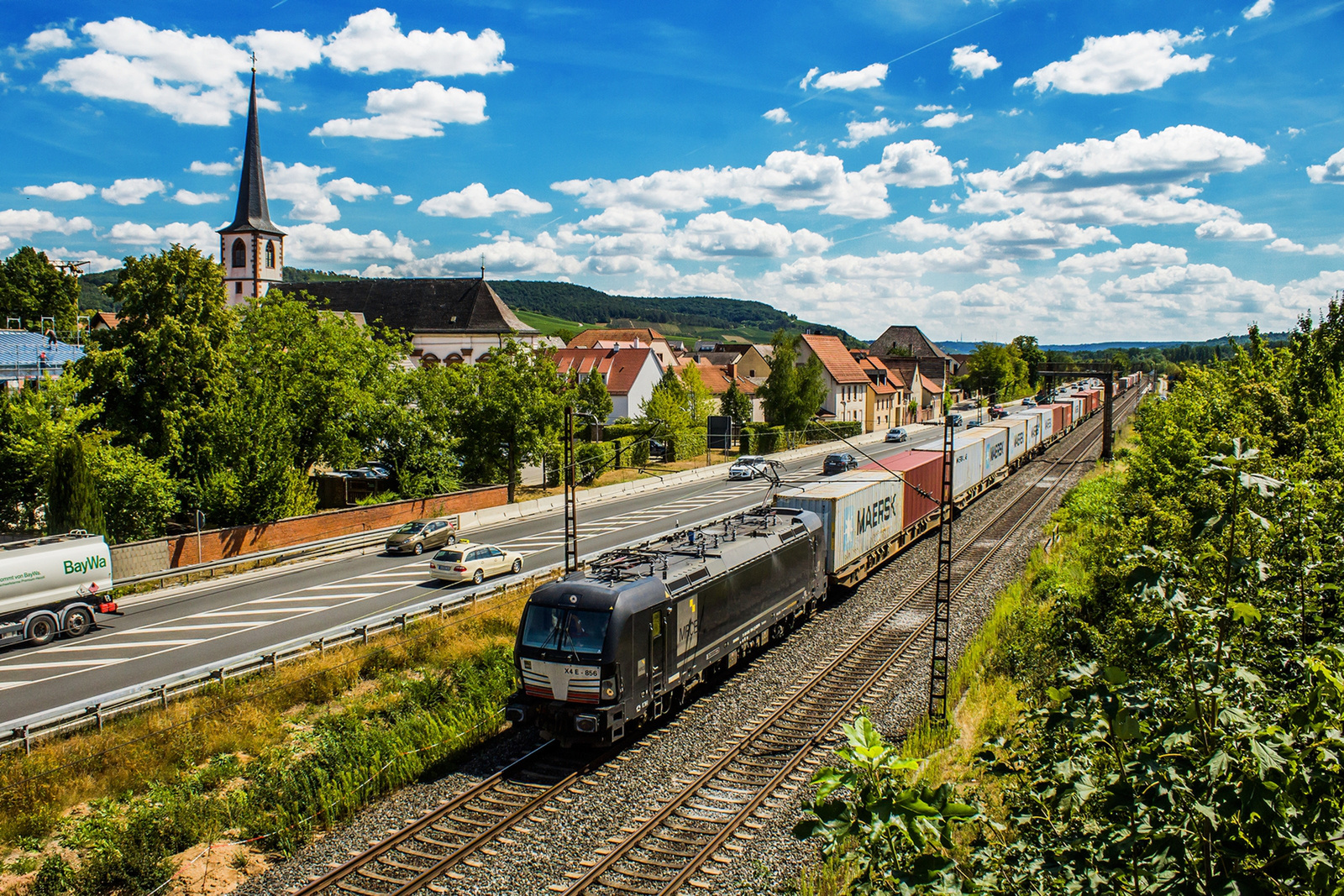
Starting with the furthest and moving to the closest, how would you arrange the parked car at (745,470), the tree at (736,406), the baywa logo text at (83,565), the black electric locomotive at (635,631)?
the tree at (736,406) < the parked car at (745,470) < the baywa logo text at (83,565) < the black electric locomotive at (635,631)

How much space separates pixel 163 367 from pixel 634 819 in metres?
31.8

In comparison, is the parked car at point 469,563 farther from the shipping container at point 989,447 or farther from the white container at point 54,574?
the shipping container at point 989,447

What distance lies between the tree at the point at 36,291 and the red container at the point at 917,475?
93.7m

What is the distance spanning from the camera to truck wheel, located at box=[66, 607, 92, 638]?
950 inches

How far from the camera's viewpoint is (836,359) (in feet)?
285

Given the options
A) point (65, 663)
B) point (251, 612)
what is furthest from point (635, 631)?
point (251, 612)

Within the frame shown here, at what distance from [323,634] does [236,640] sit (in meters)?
3.07

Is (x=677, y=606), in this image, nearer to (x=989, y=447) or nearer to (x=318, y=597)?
(x=318, y=597)

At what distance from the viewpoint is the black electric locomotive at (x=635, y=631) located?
50.6 feet

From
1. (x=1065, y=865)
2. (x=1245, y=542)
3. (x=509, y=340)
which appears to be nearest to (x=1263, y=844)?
(x=1065, y=865)

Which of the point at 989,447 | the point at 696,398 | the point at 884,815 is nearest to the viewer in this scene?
the point at 884,815

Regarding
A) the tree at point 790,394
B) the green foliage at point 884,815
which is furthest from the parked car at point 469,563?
the tree at point 790,394

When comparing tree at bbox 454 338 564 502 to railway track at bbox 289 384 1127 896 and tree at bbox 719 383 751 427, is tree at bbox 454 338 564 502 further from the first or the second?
railway track at bbox 289 384 1127 896

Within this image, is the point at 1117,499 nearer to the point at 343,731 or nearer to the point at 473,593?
the point at 473,593
